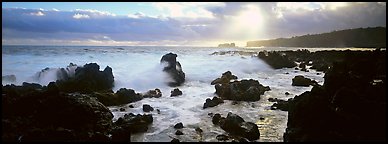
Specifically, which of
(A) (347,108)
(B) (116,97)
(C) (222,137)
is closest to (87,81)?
(B) (116,97)

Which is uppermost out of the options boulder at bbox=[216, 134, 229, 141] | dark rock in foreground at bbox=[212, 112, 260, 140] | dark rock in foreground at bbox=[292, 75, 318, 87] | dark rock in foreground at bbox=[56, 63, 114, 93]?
dark rock in foreground at bbox=[56, 63, 114, 93]

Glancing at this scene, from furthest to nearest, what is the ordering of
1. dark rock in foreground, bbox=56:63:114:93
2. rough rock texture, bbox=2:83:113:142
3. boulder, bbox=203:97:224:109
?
dark rock in foreground, bbox=56:63:114:93, boulder, bbox=203:97:224:109, rough rock texture, bbox=2:83:113:142

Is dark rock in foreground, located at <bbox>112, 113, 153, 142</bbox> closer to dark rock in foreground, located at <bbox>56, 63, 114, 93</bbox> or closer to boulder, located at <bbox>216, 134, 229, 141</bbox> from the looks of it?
boulder, located at <bbox>216, 134, 229, 141</bbox>

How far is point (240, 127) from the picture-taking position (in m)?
9.29

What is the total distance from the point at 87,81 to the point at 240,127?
943 centimetres

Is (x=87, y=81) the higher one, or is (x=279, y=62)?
(x=279, y=62)

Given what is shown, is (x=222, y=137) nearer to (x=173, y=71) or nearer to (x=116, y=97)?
(x=116, y=97)

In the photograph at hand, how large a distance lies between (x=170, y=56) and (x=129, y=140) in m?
15.6

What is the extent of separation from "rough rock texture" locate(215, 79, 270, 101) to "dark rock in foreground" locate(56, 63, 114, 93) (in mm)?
6268

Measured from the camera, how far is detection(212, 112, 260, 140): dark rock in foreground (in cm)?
893

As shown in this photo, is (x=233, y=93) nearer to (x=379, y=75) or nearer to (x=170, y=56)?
(x=379, y=75)

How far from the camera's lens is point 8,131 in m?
7.35

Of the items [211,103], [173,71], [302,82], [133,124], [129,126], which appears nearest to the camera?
[129,126]

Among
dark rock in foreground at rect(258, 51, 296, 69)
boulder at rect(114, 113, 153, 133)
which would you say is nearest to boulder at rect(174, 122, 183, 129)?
boulder at rect(114, 113, 153, 133)
